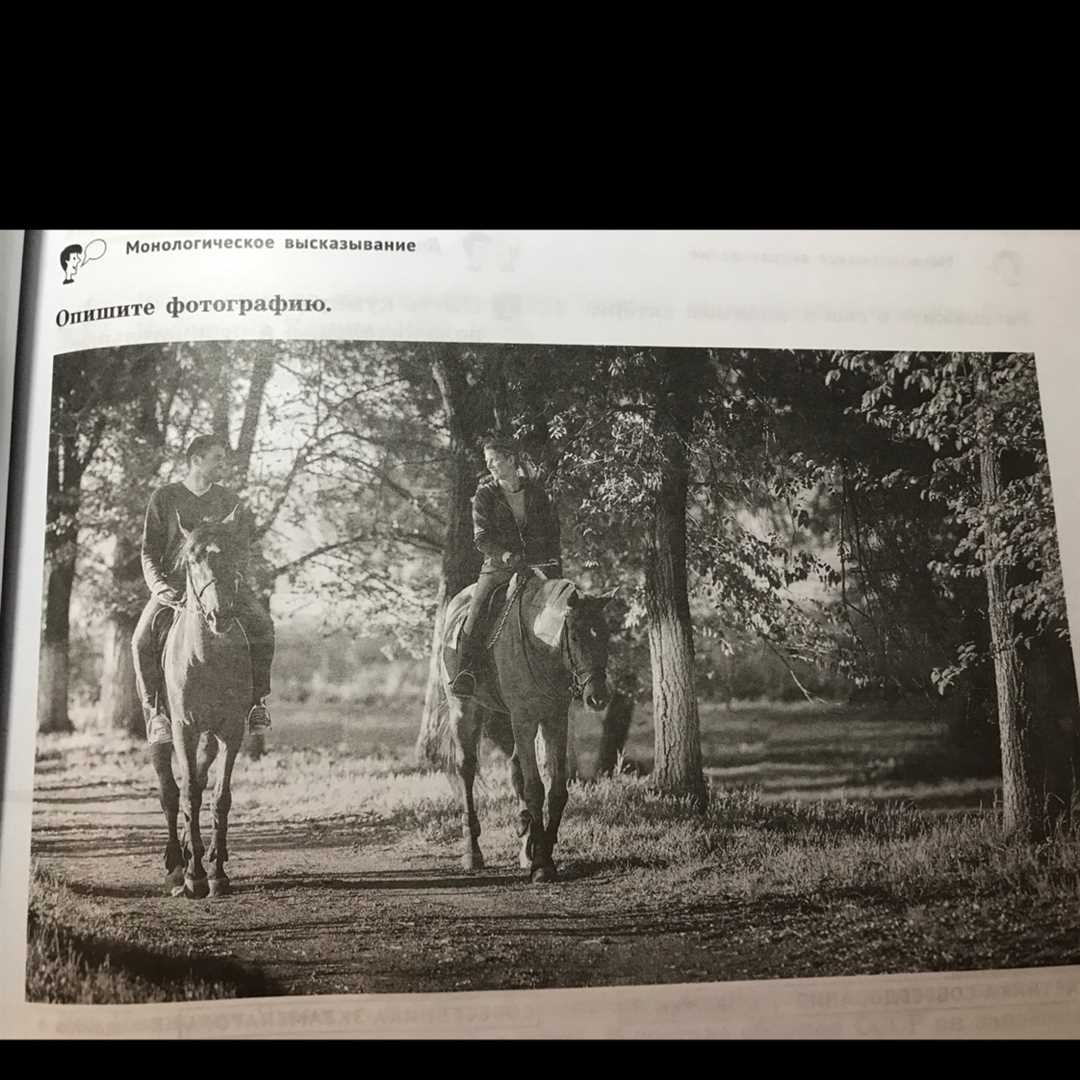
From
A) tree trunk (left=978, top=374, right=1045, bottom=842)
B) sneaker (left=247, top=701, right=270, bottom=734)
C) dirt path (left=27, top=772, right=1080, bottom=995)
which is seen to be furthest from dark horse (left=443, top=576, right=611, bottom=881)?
tree trunk (left=978, top=374, right=1045, bottom=842)

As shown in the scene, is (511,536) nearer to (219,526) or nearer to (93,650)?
(219,526)

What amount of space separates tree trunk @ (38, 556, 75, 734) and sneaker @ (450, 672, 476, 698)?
1.13 metres

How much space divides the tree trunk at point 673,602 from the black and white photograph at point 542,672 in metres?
0.01

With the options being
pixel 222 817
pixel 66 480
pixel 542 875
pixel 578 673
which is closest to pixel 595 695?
pixel 578 673

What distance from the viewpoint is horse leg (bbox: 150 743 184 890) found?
10.1 feet

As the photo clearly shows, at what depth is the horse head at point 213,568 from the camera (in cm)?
321

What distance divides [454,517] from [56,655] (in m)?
1.26

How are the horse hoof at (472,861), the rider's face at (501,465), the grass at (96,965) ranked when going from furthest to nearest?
the rider's face at (501,465) → the horse hoof at (472,861) → the grass at (96,965)

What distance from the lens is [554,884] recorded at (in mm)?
3115

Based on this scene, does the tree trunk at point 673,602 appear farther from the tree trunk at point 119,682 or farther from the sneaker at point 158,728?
the tree trunk at point 119,682

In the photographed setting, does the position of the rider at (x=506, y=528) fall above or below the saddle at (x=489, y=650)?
above

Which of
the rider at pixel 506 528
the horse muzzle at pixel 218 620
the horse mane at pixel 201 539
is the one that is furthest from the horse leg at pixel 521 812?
the horse mane at pixel 201 539

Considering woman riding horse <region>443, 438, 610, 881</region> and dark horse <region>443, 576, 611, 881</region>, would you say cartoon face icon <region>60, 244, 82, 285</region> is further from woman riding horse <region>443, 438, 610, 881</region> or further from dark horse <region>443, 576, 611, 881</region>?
dark horse <region>443, 576, 611, 881</region>

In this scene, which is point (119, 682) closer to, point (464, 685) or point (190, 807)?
point (190, 807)
